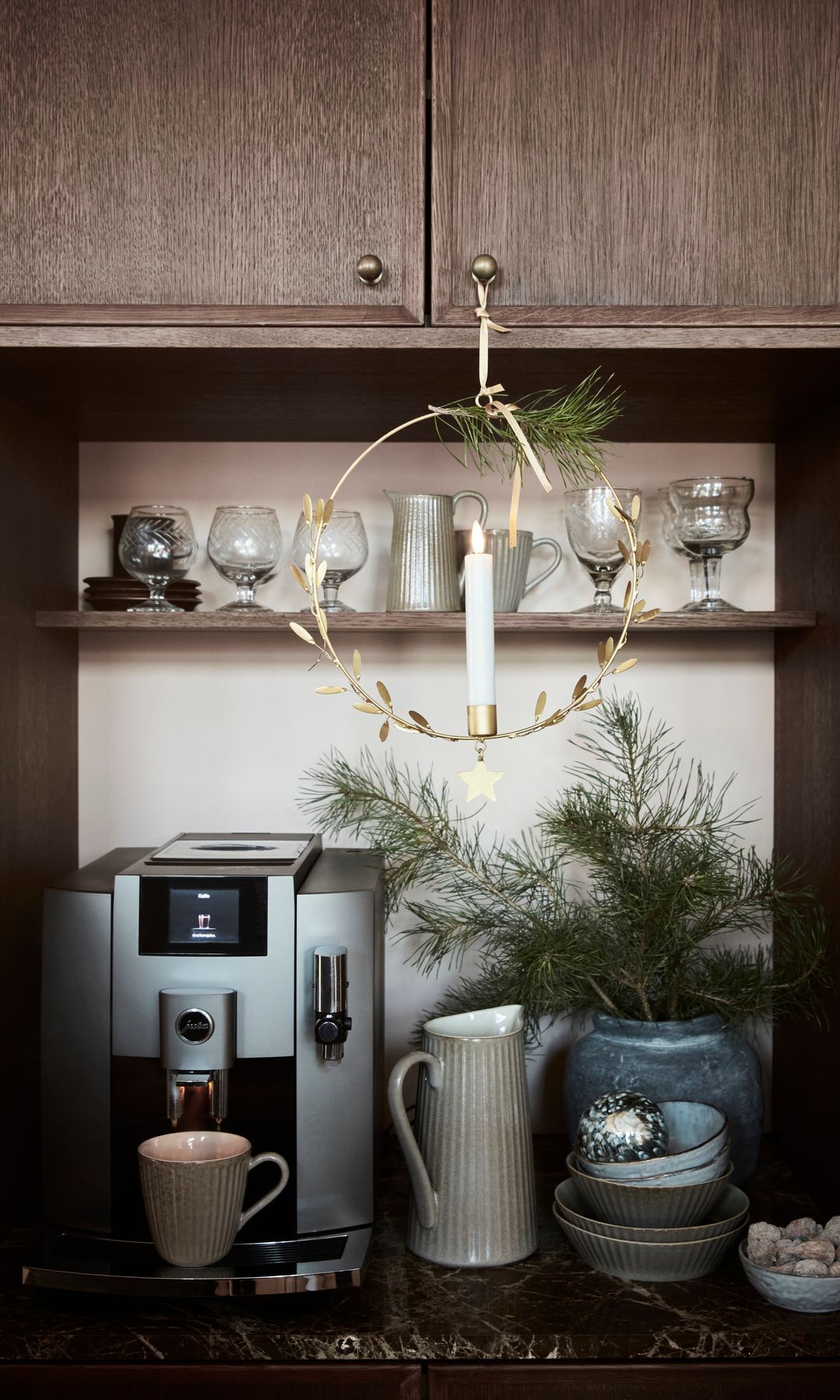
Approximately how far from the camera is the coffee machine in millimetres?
1118

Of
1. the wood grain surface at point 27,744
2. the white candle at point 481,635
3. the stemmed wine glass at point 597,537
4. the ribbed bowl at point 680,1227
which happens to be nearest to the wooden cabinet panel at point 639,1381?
the ribbed bowl at point 680,1227

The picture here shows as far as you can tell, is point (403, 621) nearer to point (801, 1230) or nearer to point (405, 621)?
point (405, 621)

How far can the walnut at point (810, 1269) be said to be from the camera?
105 cm

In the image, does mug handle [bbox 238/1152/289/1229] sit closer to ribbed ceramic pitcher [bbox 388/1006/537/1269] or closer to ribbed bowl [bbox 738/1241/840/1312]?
ribbed ceramic pitcher [bbox 388/1006/537/1269]

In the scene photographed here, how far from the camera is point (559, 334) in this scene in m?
1.11

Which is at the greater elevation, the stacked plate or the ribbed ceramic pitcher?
the stacked plate

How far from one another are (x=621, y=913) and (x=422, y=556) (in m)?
0.47

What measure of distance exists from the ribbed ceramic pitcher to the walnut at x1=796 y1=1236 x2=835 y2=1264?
0.26 meters

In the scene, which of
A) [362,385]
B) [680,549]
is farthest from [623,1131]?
[362,385]

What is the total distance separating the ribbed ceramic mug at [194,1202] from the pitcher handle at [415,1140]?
147 mm

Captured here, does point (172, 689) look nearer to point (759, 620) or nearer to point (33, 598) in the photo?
point (33, 598)

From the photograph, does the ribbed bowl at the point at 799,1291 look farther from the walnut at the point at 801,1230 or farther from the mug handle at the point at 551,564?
the mug handle at the point at 551,564

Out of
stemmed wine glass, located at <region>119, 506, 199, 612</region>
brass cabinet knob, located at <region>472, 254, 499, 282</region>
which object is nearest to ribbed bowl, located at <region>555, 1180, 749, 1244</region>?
stemmed wine glass, located at <region>119, 506, 199, 612</region>

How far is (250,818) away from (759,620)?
0.72 meters
